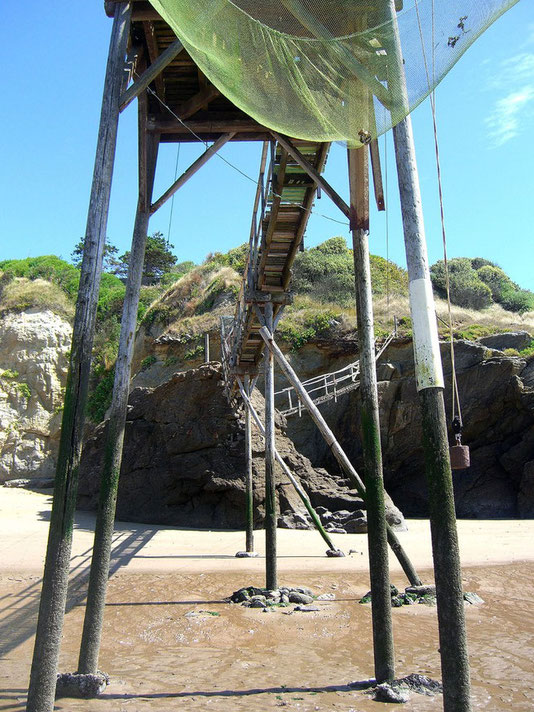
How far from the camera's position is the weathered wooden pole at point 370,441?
16.1ft

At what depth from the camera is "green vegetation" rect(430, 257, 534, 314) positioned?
3941 cm

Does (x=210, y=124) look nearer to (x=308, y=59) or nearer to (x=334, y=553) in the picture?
(x=308, y=59)

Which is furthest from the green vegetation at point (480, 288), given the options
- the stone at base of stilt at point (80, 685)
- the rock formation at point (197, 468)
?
the stone at base of stilt at point (80, 685)

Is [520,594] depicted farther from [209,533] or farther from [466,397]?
[466,397]

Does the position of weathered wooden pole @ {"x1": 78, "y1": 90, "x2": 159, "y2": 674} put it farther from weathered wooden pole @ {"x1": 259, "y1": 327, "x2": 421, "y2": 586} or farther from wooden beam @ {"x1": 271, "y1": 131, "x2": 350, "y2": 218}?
weathered wooden pole @ {"x1": 259, "y1": 327, "x2": 421, "y2": 586}

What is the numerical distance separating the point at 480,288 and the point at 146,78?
Result: 3788cm

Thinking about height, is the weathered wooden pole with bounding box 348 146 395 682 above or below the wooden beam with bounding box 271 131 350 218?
below

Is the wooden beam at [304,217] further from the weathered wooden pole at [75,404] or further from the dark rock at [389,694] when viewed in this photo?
the dark rock at [389,694]

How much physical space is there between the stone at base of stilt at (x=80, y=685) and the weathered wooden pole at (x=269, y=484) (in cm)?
412

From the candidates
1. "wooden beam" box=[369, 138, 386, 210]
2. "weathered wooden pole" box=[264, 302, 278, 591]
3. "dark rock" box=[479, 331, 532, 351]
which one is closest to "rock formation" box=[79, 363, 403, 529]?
"weathered wooden pole" box=[264, 302, 278, 591]

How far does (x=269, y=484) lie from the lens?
9.41 metres

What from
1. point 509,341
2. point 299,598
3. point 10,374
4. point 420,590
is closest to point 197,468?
point 299,598

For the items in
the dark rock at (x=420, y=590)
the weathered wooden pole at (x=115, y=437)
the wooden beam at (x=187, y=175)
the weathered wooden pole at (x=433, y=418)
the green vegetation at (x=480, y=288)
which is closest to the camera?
the weathered wooden pole at (x=433, y=418)

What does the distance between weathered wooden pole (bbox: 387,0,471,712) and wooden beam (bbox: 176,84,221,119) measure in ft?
10.8
